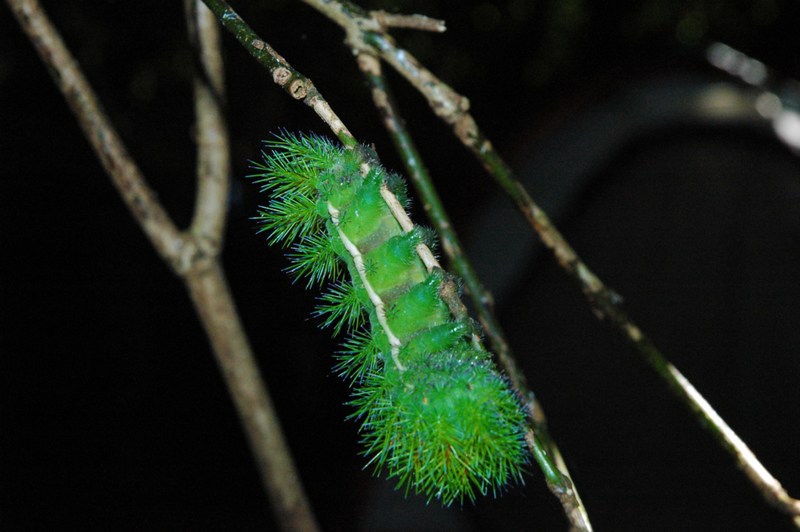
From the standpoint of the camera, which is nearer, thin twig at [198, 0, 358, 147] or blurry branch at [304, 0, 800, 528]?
thin twig at [198, 0, 358, 147]

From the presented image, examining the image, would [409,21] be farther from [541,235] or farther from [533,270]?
[533,270]

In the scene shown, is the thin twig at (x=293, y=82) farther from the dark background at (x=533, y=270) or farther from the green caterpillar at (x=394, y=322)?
the dark background at (x=533, y=270)

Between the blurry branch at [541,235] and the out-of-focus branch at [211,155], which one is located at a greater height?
the out-of-focus branch at [211,155]

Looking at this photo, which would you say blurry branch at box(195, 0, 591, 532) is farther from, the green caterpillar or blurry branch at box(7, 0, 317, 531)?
blurry branch at box(7, 0, 317, 531)

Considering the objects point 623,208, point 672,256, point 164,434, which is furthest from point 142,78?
point 672,256

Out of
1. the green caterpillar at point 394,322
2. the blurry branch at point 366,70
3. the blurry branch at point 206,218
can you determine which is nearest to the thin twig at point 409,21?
the blurry branch at point 366,70

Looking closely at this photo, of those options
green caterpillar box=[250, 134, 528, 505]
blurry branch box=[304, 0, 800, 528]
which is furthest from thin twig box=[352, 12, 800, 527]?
green caterpillar box=[250, 134, 528, 505]

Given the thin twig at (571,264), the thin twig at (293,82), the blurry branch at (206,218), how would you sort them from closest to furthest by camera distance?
the thin twig at (293,82), the thin twig at (571,264), the blurry branch at (206,218)

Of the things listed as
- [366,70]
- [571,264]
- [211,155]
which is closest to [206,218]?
[211,155]

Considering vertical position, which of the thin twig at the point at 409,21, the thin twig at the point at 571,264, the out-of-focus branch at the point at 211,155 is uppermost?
the out-of-focus branch at the point at 211,155
